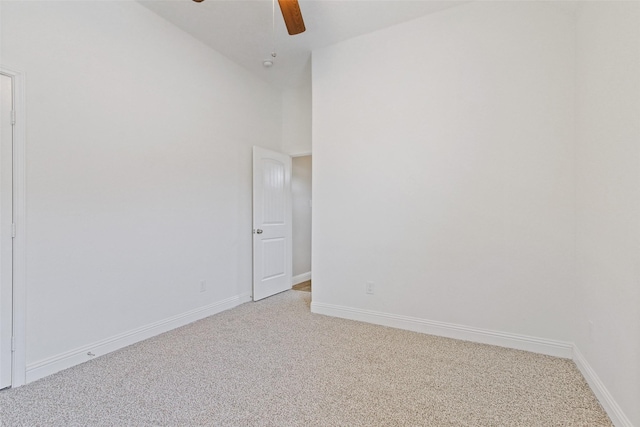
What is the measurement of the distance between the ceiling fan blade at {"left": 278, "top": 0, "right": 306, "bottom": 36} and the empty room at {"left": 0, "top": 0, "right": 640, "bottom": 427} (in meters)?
0.01

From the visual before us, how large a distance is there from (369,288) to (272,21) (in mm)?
2807

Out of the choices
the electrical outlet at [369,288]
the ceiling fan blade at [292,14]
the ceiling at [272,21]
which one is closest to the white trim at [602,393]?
the electrical outlet at [369,288]

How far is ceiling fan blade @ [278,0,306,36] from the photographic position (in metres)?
1.87

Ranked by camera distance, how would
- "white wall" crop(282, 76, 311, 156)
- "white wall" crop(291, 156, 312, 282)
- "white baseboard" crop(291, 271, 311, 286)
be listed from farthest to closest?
"white wall" crop(291, 156, 312, 282)
"white baseboard" crop(291, 271, 311, 286)
"white wall" crop(282, 76, 311, 156)

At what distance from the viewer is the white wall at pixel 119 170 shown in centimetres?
213

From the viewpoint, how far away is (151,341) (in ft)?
8.95

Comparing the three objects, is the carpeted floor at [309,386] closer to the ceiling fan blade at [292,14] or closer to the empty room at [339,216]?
the empty room at [339,216]

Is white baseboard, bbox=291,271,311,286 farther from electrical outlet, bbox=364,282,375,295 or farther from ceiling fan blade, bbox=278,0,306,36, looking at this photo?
ceiling fan blade, bbox=278,0,306,36

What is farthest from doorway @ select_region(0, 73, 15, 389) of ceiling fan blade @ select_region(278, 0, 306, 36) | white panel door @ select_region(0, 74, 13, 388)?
Answer: ceiling fan blade @ select_region(278, 0, 306, 36)

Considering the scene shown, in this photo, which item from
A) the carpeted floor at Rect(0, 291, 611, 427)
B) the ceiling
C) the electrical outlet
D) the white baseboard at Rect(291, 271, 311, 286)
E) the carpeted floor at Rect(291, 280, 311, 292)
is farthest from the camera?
the white baseboard at Rect(291, 271, 311, 286)

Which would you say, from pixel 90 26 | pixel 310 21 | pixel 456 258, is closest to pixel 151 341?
pixel 90 26

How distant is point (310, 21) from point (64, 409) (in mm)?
3466

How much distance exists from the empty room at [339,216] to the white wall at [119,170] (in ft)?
0.05

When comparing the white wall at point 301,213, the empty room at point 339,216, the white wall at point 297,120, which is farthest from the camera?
the white wall at point 301,213
